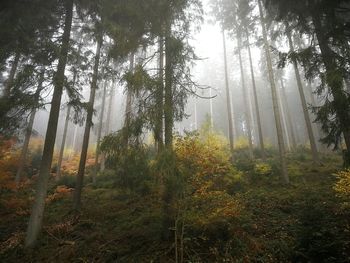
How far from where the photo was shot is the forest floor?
6.93m

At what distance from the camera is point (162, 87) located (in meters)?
8.08

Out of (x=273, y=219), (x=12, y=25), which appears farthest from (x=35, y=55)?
(x=273, y=219)

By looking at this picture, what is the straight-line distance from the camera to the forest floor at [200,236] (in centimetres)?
693

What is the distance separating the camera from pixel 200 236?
298 inches

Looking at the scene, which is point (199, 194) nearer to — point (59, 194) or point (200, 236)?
point (200, 236)

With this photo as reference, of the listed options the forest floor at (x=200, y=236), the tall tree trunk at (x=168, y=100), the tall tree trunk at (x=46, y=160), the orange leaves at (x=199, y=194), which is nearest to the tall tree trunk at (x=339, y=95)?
the forest floor at (x=200, y=236)

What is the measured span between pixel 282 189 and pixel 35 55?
1243cm

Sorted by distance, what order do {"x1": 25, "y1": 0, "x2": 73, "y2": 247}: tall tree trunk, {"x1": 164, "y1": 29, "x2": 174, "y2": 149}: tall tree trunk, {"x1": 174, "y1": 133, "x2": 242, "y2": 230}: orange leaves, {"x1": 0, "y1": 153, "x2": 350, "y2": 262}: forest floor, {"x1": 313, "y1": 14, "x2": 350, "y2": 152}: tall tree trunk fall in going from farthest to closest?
1. {"x1": 25, "y1": 0, "x2": 73, "y2": 247}: tall tree trunk
2. {"x1": 313, "y1": 14, "x2": 350, "y2": 152}: tall tree trunk
3. {"x1": 164, "y1": 29, "x2": 174, "y2": 149}: tall tree trunk
4. {"x1": 174, "y1": 133, "x2": 242, "y2": 230}: orange leaves
5. {"x1": 0, "y1": 153, "x2": 350, "y2": 262}: forest floor

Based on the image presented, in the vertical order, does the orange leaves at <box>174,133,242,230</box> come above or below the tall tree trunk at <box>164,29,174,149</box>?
below

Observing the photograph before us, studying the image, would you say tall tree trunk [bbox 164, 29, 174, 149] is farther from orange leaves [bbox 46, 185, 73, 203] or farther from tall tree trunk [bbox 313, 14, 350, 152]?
orange leaves [bbox 46, 185, 73, 203]

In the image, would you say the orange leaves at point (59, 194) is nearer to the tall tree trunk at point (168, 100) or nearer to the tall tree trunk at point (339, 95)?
the tall tree trunk at point (168, 100)

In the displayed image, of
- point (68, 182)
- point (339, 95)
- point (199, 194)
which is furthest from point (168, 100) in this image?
point (68, 182)

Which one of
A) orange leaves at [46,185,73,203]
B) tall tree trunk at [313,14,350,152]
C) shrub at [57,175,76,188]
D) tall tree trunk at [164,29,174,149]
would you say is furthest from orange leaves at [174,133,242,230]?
shrub at [57,175,76,188]

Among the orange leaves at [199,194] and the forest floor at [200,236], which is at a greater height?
the orange leaves at [199,194]
